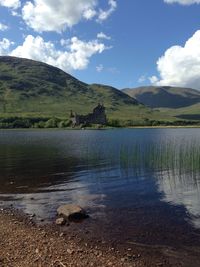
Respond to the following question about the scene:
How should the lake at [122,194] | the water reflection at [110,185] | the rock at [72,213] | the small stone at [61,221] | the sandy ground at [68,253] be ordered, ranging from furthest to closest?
the water reflection at [110,185]
the rock at [72,213]
the small stone at [61,221]
the lake at [122,194]
the sandy ground at [68,253]

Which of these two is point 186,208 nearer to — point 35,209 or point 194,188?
point 194,188

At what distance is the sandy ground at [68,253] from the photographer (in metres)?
18.0

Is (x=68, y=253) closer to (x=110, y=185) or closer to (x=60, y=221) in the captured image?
(x=60, y=221)

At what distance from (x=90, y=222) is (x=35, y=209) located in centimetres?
606

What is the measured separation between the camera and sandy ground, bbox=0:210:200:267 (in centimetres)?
1805

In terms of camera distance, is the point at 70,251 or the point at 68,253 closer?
the point at 68,253

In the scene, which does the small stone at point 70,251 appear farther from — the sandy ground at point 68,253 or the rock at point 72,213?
the rock at point 72,213

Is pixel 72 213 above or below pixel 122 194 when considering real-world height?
above

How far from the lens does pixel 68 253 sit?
63.1 feet

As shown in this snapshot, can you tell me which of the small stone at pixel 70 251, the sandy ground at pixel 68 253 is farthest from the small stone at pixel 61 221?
the small stone at pixel 70 251

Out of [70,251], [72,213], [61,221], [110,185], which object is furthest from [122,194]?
[70,251]

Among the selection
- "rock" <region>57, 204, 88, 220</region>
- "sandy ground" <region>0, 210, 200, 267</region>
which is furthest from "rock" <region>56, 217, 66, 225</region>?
"sandy ground" <region>0, 210, 200, 267</region>

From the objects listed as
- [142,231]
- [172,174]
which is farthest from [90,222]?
[172,174]

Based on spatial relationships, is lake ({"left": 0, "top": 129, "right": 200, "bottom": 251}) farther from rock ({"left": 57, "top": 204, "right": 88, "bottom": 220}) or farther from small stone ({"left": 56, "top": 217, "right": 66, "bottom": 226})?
small stone ({"left": 56, "top": 217, "right": 66, "bottom": 226})
